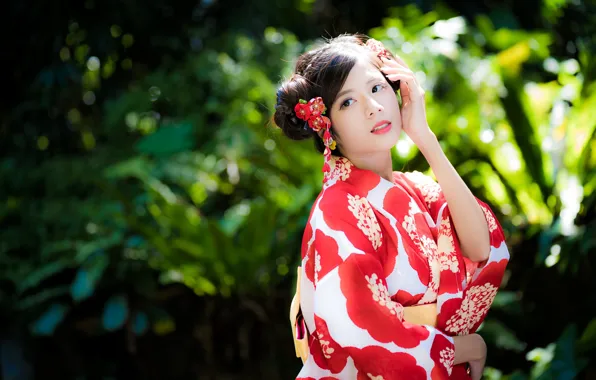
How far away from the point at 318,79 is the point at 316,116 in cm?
8

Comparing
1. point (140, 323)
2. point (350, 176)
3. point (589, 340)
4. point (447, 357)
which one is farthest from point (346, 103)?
point (140, 323)

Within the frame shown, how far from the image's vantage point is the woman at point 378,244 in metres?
1.29

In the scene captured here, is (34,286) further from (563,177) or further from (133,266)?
(563,177)

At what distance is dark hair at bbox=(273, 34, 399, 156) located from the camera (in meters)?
1.41

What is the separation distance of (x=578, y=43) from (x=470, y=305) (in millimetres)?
2977

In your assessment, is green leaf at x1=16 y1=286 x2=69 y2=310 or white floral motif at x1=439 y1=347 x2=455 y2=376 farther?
green leaf at x1=16 y1=286 x2=69 y2=310

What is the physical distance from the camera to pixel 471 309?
4.63ft

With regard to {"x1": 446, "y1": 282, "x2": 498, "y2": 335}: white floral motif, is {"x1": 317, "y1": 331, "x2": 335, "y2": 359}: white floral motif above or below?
below

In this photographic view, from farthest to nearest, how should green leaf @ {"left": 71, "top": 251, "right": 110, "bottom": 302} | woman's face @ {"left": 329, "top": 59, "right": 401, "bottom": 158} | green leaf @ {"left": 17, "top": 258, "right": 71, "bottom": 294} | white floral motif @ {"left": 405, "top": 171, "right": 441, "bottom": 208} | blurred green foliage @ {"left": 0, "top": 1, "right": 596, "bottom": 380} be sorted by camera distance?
green leaf @ {"left": 17, "top": 258, "right": 71, "bottom": 294} → green leaf @ {"left": 71, "top": 251, "right": 110, "bottom": 302} → blurred green foliage @ {"left": 0, "top": 1, "right": 596, "bottom": 380} → white floral motif @ {"left": 405, "top": 171, "right": 441, "bottom": 208} → woman's face @ {"left": 329, "top": 59, "right": 401, "bottom": 158}

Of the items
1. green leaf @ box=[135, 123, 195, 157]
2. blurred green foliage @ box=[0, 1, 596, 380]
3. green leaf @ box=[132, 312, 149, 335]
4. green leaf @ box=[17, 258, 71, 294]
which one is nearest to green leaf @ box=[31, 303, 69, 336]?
blurred green foliage @ box=[0, 1, 596, 380]

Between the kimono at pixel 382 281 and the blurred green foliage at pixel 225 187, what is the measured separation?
1.15 metres

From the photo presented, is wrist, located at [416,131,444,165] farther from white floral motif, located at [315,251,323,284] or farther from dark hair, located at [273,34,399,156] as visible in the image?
white floral motif, located at [315,251,323,284]

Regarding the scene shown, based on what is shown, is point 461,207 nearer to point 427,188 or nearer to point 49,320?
point 427,188

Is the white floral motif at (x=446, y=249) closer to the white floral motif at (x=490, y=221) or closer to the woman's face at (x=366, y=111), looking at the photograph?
the white floral motif at (x=490, y=221)
